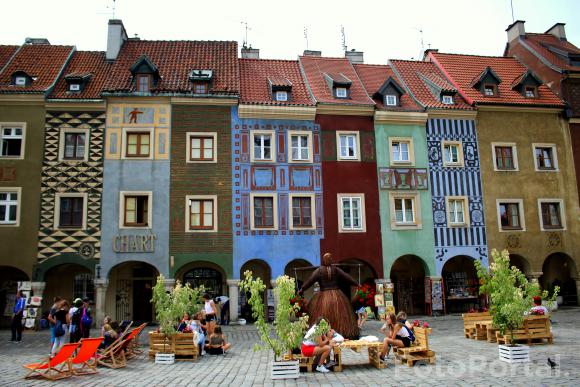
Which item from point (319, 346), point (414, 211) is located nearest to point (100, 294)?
point (319, 346)

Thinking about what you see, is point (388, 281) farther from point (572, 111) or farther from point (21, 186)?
point (21, 186)

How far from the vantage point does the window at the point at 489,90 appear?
28.2m

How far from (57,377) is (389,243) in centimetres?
1713

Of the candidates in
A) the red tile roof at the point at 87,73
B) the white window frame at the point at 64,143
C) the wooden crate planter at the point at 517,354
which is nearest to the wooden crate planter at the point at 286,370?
the wooden crate planter at the point at 517,354

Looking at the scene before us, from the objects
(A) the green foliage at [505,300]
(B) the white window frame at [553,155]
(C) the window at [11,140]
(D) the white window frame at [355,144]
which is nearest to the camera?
(A) the green foliage at [505,300]

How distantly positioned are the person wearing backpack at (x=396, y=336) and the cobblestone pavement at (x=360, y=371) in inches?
18.5

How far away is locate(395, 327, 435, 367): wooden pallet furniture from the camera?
11922 millimetres

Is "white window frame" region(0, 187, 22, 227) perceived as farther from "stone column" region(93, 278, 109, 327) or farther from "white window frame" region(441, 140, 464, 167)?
"white window frame" region(441, 140, 464, 167)

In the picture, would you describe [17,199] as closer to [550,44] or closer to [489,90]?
[489,90]

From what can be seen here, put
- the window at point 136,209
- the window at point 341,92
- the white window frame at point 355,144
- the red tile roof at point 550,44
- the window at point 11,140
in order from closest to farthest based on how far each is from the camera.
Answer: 1. the window at point 136,209
2. the window at point 11,140
3. the white window frame at point 355,144
4. the window at point 341,92
5. the red tile roof at point 550,44

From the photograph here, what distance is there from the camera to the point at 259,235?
79.7 ft

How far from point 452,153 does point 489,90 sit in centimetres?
458

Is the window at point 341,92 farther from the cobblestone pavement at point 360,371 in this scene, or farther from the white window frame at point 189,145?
the cobblestone pavement at point 360,371

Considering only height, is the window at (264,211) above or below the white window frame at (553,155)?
below
